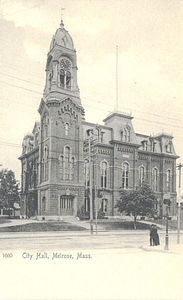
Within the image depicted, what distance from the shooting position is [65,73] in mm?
41719

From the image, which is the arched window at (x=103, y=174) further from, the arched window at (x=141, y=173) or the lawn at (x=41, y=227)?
the lawn at (x=41, y=227)

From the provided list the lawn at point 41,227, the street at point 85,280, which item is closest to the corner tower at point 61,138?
the lawn at point 41,227

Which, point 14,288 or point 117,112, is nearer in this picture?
point 14,288

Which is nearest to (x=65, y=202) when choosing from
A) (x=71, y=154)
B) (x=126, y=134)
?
(x=71, y=154)

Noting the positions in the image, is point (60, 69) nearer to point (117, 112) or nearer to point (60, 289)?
point (117, 112)

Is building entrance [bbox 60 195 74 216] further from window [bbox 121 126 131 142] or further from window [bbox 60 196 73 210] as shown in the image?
window [bbox 121 126 131 142]

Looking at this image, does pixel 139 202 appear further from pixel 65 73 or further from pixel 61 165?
pixel 65 73

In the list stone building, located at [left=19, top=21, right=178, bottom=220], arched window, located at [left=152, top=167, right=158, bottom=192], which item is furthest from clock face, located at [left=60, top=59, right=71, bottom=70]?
arched window, located at [left=152, top=167, right=158, bottom=192]

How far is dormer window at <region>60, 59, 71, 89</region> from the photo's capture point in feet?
136

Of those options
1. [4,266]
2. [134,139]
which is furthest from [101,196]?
[4,266]

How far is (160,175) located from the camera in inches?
2020

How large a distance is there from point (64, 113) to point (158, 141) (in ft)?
69.0

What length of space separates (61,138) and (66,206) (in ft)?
29.4

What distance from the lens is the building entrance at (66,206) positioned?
128 ft
